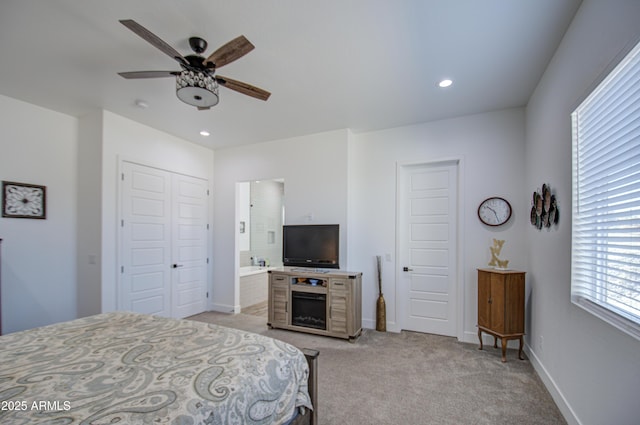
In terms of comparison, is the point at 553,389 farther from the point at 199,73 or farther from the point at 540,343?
the point at 199,73

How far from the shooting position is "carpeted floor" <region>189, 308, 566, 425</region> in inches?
84.4

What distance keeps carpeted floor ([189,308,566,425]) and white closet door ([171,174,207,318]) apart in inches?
77.8

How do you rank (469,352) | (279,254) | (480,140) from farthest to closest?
1. (279,254)
2. (480,140)
3. (469,352)

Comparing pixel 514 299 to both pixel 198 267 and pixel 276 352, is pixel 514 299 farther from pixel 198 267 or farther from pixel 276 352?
pixel 198 267

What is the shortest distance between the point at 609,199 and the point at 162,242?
4839 mm

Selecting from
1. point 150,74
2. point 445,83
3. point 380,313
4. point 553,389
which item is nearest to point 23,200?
point 150,74

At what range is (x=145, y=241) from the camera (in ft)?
13.2

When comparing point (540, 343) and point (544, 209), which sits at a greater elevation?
point (544, 209)

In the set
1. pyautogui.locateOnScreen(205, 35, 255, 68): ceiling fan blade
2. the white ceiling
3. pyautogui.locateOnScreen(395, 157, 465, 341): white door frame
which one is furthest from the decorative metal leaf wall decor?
pyautogui.locateOnScreen(205, 35, 255, 68): ceiling fan blade

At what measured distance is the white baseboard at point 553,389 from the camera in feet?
6.55

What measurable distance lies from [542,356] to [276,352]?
2.63 m

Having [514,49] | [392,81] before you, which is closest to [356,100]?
[392,81]

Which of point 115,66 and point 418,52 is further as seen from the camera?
point 115,66

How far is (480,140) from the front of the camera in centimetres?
367
